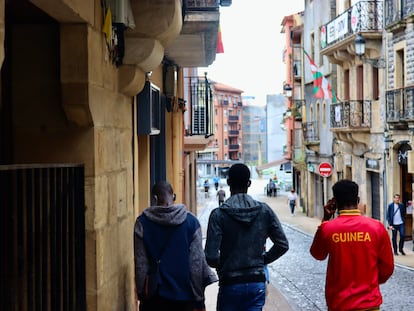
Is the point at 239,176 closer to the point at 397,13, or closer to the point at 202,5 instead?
the point at 202,5

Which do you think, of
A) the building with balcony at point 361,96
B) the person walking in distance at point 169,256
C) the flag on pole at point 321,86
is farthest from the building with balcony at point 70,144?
the flag on pole at point 321,86

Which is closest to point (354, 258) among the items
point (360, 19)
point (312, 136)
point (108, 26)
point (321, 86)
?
point (108, 26)

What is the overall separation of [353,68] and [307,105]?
445 inches

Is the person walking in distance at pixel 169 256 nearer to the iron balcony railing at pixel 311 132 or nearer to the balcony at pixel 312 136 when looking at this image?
the balcony at pixel 312 136

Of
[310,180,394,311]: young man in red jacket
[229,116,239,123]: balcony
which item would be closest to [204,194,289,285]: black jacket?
[310,180,394,311]: young man in red jacket

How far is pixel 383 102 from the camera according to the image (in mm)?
25156

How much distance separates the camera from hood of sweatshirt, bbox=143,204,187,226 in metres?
5.57

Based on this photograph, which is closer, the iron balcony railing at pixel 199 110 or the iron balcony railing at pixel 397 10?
the iron balcony railing at pixel 199 110

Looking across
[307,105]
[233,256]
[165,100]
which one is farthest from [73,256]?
[307,105]

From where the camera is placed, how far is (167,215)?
5.57m

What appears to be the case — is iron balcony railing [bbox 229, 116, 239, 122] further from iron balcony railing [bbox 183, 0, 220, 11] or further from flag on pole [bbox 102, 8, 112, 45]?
flag on pole [bbox 102, 8, 112, 45]

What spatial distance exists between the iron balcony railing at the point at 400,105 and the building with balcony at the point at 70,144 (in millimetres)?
16221

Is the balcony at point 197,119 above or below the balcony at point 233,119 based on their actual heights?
below

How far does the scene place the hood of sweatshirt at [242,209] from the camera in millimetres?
5105
